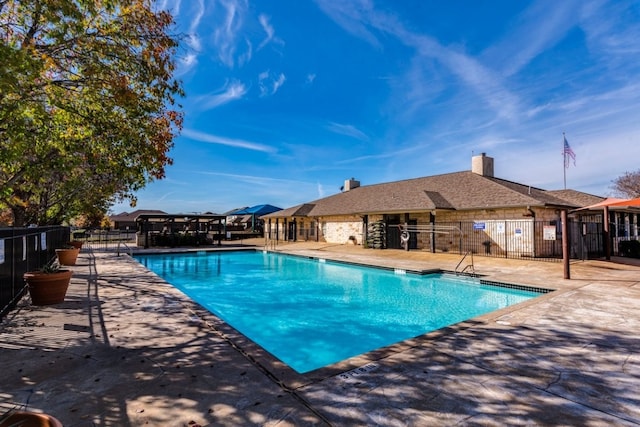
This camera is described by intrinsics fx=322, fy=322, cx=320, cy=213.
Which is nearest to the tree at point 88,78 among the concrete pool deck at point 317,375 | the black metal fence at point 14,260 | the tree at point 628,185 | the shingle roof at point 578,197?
the black metal fence at point 14,260

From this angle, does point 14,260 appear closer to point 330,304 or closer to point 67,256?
point 330,304

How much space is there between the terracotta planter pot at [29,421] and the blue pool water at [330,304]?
4673 millimetres

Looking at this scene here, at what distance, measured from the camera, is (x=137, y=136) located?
7.34m

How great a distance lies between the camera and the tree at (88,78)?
17.3ft

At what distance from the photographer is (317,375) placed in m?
3.51

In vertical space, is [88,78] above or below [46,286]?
above

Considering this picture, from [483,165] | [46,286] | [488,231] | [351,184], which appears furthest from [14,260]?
[351,184]

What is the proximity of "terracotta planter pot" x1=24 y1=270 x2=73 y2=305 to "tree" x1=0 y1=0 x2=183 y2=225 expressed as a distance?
2351mm

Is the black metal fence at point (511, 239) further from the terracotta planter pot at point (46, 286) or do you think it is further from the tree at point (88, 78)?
the terracotta planter pot at point (46, 286)

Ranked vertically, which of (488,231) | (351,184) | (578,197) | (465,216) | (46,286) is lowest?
(46,286)

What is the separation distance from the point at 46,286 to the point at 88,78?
4.22 m

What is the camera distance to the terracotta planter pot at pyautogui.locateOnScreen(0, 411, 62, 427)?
1.47 m

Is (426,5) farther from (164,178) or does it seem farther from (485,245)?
(485,245)

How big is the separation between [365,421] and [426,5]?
1305 cm
